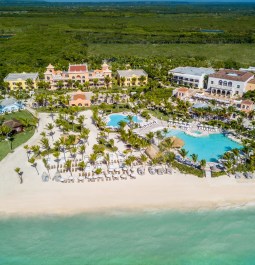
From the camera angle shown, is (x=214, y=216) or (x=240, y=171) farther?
(x=240, y=171)

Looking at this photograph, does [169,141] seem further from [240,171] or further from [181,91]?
[181,91]

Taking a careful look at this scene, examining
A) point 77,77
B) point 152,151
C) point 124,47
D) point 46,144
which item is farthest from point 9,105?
point 124,47

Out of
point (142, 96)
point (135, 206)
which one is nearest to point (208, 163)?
point (135, 206)

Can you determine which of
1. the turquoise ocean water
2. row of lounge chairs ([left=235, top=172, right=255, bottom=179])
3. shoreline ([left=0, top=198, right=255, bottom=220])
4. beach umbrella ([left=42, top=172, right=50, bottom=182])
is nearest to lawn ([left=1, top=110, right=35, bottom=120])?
beach umbrella ([left=42, top=172, right=50, bottom=182])

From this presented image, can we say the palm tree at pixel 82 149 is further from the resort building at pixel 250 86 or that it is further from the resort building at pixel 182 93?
the resort building at pixel 250 86

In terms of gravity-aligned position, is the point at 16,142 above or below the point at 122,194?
above

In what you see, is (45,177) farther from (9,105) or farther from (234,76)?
(234,76)

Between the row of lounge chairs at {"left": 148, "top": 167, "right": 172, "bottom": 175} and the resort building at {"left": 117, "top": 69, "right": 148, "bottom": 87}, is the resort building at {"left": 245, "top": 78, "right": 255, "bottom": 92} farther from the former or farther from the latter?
the row of lounge chairs at {"left": 148, "top": 167, "right": 172, "bottom": 175}
